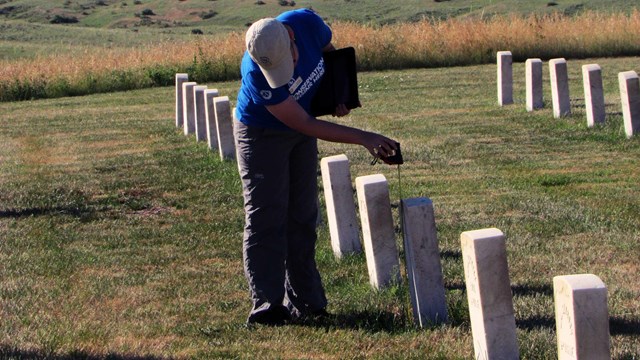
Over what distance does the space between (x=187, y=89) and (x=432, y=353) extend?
11.6 meters

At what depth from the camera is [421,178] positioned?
40.8 ft

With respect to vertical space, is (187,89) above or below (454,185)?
above

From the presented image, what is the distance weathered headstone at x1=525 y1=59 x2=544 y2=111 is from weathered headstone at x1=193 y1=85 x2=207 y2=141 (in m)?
5.11

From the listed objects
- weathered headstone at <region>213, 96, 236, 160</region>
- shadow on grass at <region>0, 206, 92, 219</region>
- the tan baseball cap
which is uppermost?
the tan baseball cap

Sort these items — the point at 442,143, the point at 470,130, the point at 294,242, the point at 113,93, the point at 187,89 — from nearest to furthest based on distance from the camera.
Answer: the point at 294,242 → the point at 442,143 → the point at 470,130 → the point at 187,89 → the point at 113,93

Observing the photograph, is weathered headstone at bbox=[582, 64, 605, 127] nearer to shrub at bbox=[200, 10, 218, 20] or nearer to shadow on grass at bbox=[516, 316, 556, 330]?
shadow on grass at bbox=[516, 316, 556, 330]

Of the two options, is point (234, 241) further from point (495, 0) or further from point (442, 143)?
point (495, 0)

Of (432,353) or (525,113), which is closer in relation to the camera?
(432,353)

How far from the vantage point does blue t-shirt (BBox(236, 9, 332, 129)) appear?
6.42m

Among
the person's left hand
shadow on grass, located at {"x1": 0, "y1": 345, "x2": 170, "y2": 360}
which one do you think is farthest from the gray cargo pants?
shadow on grass, located at {"x1": 0, "y1": 345, "x2": 170, "y2": 360}

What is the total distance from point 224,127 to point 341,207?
549cm

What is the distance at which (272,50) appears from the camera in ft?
19.7

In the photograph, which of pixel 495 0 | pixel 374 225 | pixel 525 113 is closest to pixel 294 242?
pixel 374 225

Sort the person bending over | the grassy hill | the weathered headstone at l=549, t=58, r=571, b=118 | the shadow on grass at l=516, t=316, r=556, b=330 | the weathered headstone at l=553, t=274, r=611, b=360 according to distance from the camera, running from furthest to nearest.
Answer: the grassy hill < the weathered headstone at l=549, t=58, r=571, b=118 < the shadow on grass at l=516, t=316, r=556, b=330 < the person bending over < the weathered headstone at l=553, t=274, r=611, b=360
